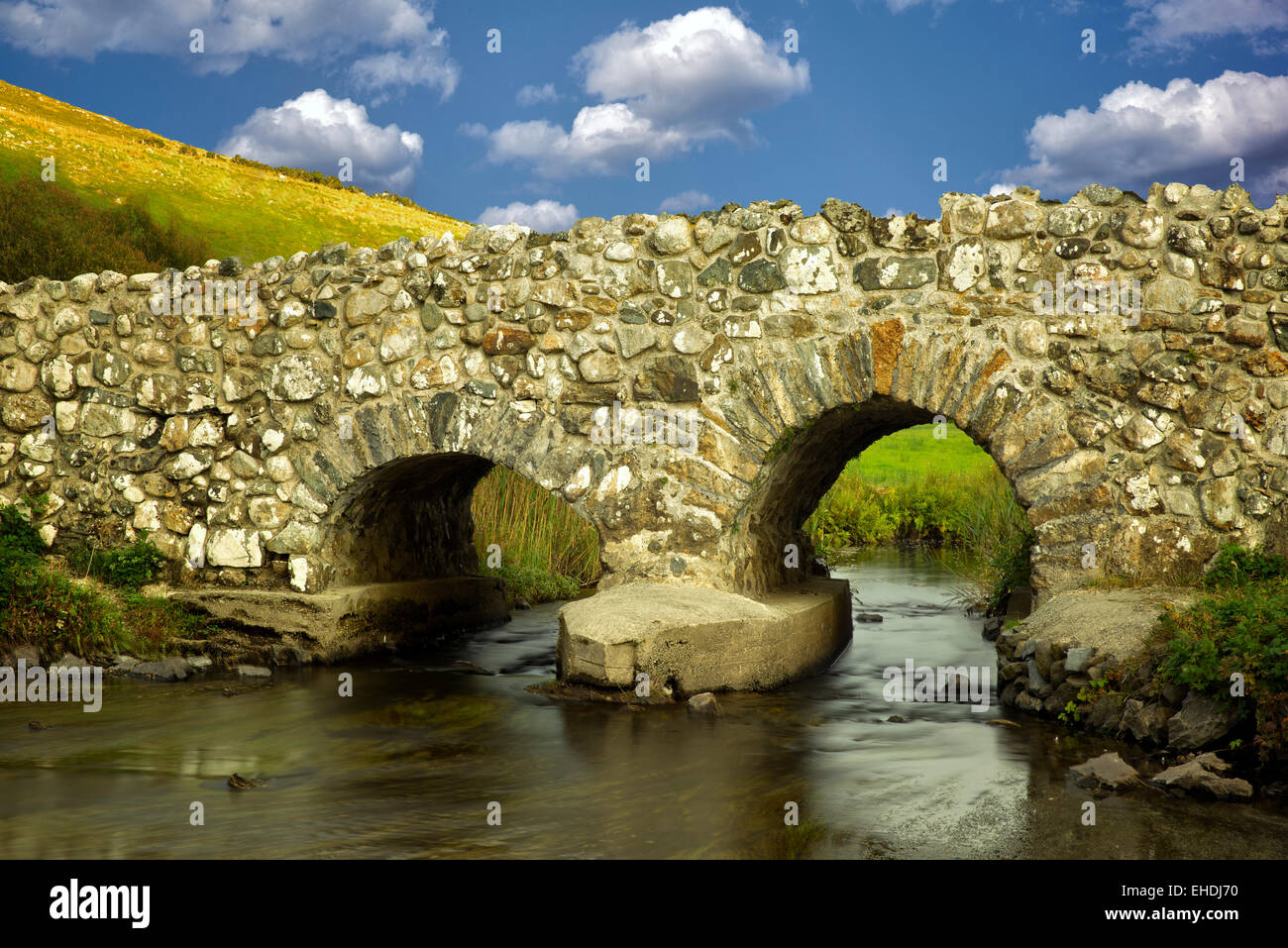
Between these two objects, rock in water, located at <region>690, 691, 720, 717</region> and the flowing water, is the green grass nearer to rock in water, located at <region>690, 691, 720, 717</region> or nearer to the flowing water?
rock in water, located at <region>690, 691, 720, 717</region>

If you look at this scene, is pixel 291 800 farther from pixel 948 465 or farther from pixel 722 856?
pixel 948 465

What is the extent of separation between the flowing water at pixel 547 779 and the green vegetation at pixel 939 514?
11.2 feet

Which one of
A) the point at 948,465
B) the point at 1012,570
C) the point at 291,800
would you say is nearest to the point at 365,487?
the point at 291,800

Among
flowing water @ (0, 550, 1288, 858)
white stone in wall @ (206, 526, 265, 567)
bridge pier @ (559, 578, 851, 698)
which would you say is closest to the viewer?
flowing water @ (0, 550, 1288, 858)

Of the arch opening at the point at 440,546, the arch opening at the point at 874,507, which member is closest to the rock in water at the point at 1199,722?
the arch opening at the point at 874,507

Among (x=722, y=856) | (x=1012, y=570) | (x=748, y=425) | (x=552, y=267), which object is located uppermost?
(x=552, y=267)

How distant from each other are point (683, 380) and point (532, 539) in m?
5.43

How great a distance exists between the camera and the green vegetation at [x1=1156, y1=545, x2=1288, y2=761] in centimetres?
477

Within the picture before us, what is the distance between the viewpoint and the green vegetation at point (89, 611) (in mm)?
7672

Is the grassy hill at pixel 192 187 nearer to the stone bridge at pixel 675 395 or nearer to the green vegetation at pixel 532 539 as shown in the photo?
the green vegetation at pixel 532 539

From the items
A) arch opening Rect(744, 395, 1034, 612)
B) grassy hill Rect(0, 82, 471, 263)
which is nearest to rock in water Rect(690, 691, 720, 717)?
arch opening Rect(744, 395, 1034, 612)

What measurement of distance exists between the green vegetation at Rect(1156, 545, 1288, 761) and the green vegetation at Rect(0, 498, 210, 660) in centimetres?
629

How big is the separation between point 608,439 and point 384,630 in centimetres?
256

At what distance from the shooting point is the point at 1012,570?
9.15 m
